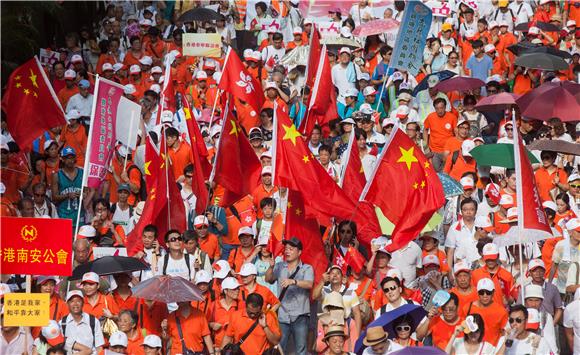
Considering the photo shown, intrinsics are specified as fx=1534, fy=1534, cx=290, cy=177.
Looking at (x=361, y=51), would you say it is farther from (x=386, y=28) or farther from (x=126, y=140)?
(x=126, y=140)

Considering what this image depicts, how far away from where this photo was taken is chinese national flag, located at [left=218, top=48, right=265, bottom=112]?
22.0 m

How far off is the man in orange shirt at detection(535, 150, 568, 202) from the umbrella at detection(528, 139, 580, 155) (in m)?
0.10

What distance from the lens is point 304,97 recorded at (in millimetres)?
23984

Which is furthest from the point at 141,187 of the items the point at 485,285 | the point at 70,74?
the point at 485,285

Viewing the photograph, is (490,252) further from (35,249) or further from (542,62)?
(542,62)

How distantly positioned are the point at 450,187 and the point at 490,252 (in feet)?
6.96

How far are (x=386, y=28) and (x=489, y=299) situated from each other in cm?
1114

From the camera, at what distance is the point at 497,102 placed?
2269cm

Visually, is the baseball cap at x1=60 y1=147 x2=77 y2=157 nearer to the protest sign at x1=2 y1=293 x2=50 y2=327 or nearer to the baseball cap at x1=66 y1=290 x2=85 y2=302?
the baseball cap at x1=66 y1=290 x2=85 y2=302

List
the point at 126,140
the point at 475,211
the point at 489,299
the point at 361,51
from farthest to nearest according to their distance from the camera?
the point at 361,51, the point at 126,140, the point at 475,211, the point at 489,299

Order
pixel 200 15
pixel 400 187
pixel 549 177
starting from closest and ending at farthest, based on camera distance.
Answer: pixel 400 187 → pixel 549 177 → pixel 200 15

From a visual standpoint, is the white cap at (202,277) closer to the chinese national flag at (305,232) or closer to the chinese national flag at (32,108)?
the chinese national flag at (305,232)

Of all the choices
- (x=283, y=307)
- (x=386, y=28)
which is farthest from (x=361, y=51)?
(x=283, y=307)

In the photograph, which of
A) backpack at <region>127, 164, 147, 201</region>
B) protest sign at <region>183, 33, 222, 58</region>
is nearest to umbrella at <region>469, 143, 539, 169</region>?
backpack at <region>127, 164, 147, 201</region>
